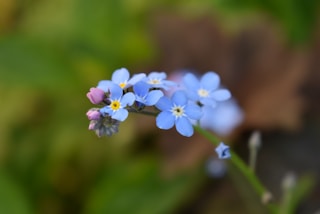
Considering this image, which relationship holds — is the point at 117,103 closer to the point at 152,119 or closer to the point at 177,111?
the point at 177,111

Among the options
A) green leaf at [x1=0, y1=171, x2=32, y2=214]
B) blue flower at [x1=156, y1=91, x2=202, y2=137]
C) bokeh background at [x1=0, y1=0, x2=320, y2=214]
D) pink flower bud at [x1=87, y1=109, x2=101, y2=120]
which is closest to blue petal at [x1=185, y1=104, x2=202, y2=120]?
blue flower at [x1=156, y1=91, x2=202, y2=137]

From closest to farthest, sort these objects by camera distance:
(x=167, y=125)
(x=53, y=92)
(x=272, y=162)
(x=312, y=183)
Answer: (x=167, y=125) < (x=312, y=183) < (x=272, y=162) < (x=53, y=92)

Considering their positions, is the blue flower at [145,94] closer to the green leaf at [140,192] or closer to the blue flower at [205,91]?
the blue flower at [205,91]

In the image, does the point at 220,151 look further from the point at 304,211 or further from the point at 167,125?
the point at 304,211

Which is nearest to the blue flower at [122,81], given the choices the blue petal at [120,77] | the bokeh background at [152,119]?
the blue petal at [120,77]

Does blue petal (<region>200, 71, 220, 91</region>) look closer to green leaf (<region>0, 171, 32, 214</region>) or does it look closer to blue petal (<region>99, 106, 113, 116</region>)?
blue petal (<region>99, 106, 113, 116</region>)

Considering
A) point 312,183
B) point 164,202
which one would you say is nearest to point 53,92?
point 164,202
